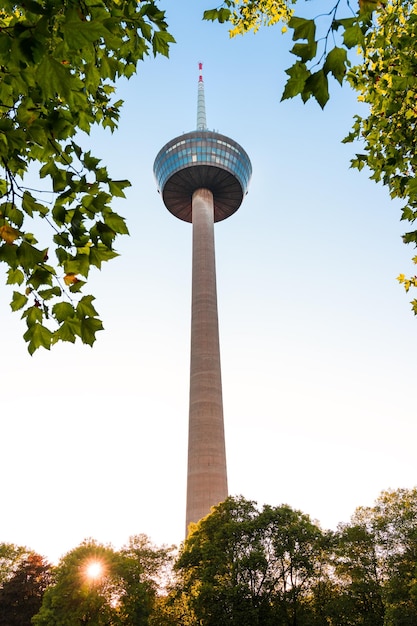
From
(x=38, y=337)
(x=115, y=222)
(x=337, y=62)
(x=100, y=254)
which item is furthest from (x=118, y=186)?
(x=337, y=62)

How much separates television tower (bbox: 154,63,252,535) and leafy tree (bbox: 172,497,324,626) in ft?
39.7

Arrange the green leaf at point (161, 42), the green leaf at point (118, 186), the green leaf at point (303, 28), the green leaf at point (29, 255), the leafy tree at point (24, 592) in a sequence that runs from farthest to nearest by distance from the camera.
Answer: the leafy tree at point (24, 592) → the green leaf at point (161, 42) → the green leaf at point (118, 186) → the green leaf at point (29, 255) → the green leaf at point (303, 28)

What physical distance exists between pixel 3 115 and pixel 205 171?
75.9 metres

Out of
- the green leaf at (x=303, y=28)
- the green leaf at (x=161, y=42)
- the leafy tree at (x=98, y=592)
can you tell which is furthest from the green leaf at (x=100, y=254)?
the leafy tree at (x=98, y=592)

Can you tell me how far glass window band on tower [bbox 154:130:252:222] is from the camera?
77.4 m

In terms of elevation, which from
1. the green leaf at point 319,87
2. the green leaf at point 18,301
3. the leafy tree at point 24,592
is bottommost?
the green leaf at point 18,301

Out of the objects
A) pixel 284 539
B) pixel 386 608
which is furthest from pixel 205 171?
pixel 386 608

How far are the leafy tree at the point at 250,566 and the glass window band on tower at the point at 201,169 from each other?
5466cm

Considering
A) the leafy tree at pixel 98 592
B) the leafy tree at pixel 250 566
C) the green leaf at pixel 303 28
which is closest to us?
the green leaf at pixel 303 28

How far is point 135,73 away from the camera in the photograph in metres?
6.70

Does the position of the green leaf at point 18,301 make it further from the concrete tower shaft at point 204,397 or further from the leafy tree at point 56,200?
the concrete tower shaft at point 204,397

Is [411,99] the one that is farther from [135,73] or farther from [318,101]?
[318,101]

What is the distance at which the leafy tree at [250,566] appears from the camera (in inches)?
1286

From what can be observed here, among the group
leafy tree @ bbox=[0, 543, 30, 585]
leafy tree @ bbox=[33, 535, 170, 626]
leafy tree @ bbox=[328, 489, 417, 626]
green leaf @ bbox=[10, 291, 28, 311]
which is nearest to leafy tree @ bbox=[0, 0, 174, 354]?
green leaf @ bbox=[10, 291, 28, 311]
